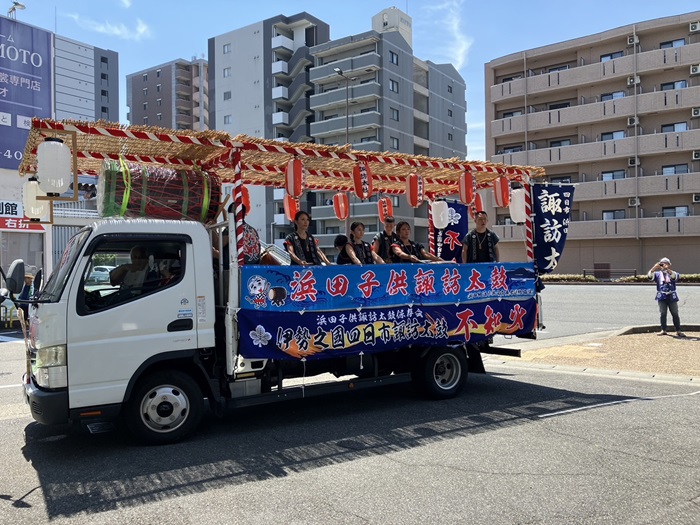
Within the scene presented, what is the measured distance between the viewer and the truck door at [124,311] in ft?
17.5

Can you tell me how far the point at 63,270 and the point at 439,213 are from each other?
6.74 metres

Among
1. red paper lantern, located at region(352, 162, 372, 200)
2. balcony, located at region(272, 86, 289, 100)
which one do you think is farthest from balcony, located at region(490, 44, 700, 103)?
red paper lantern, located at region(352, 162, 372, 200)

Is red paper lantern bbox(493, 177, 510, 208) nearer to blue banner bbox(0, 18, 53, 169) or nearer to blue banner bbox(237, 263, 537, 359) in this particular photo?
blue banner bbox(237, 263, 537, 359)

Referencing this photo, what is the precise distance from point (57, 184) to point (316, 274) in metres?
2.88

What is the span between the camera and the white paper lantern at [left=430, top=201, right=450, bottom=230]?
10492mm

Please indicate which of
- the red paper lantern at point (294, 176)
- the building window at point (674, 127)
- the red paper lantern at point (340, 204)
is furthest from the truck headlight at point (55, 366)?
the building window at point (674, 127)

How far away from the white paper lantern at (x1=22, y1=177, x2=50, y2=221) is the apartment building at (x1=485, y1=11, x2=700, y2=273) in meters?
42.0

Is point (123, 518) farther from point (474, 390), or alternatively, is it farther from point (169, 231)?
point (474, 390)

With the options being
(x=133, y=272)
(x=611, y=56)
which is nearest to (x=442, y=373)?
(x=133, y=272)

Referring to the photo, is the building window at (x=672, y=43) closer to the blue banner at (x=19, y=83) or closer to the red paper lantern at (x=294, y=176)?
the blue banner at (x=19, y=83)

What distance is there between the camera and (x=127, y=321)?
552cm

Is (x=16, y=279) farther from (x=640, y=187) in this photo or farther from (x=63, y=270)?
(x=640, y=187)

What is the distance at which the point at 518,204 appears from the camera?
8.89m

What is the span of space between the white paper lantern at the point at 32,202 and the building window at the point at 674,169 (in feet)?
143
